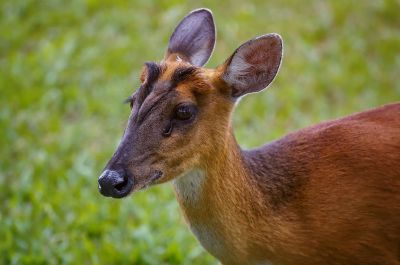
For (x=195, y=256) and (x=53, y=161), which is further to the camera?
(x=53, y=161)

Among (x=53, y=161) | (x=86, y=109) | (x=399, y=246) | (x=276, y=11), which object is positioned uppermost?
(x=276, y=11)

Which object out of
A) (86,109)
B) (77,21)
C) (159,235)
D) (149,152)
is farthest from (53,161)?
(149,152)

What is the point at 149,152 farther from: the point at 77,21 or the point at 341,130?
the point at 77,21

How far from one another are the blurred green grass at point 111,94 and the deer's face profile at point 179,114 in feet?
6.59

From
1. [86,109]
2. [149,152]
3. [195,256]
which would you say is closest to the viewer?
[149,152]

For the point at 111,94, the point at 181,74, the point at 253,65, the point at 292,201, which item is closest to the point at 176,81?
the point at 181,74

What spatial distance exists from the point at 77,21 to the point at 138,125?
18.2ft

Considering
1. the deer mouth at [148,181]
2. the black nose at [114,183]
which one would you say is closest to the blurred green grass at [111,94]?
the deer mouth at [148,181]

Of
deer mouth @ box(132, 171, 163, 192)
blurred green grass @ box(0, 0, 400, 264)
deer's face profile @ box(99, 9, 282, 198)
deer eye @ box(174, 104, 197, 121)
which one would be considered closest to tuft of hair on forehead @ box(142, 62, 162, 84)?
deer's face profile @ box(99, 9, 282, 198)

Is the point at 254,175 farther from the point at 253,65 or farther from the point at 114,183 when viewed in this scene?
the point at 114,183

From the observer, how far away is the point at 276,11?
927cm

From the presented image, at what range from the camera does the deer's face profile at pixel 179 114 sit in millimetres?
3863

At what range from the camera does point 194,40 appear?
4758 mm

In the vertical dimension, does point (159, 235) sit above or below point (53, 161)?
below
